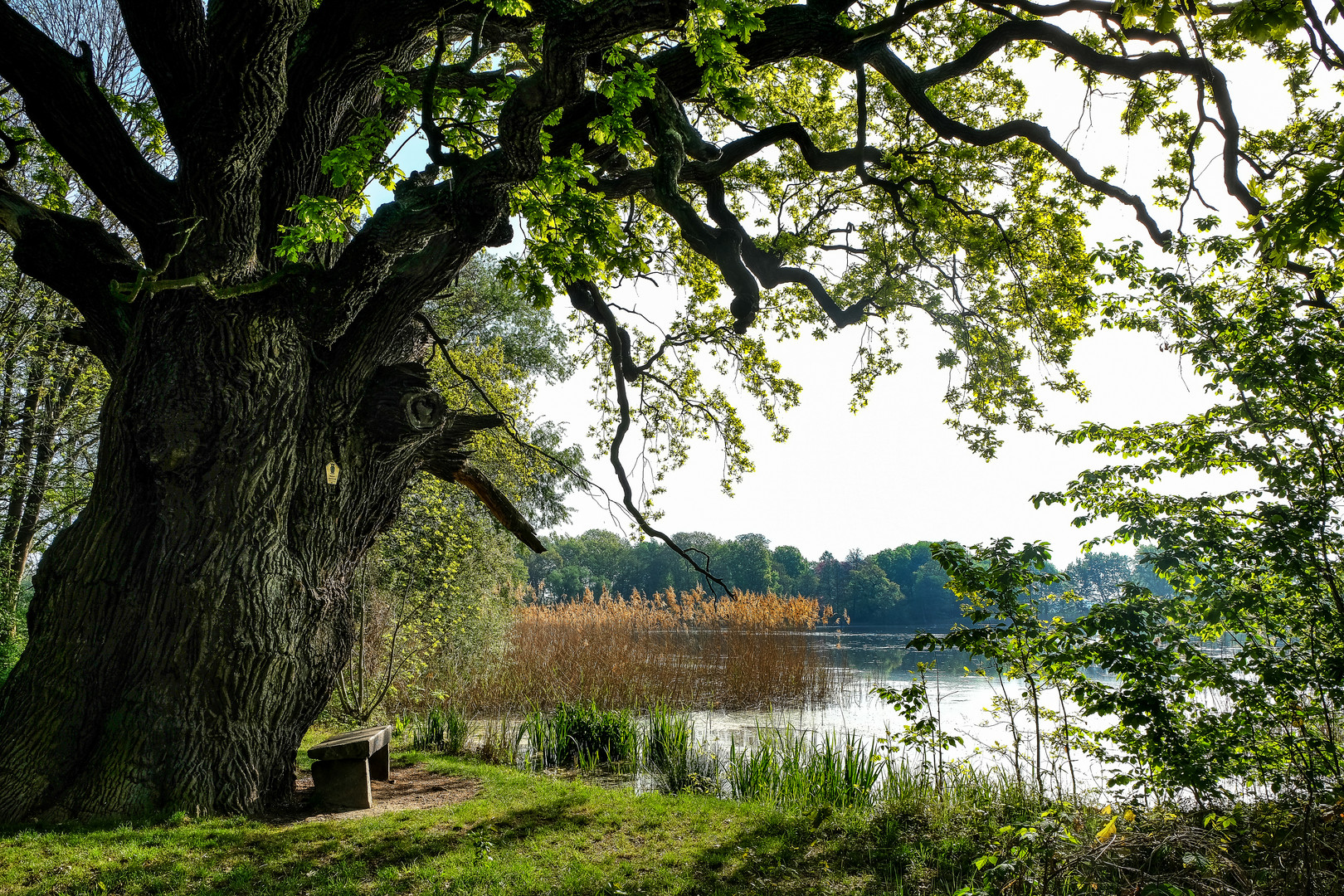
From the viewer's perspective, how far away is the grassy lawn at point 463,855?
10.2 feet

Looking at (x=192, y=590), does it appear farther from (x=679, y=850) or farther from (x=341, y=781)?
(x=679, y=850)

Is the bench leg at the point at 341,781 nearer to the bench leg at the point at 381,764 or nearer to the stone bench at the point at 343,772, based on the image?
the stone bench at the point at 343,772

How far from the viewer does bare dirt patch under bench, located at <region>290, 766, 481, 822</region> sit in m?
4.31

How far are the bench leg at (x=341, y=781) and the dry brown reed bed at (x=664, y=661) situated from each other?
153 inches

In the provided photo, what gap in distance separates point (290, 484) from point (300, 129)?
2392 millimetres

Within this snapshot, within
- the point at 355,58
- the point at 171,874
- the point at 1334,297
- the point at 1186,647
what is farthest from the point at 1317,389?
the point at 355,58

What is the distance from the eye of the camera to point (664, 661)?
1009cm

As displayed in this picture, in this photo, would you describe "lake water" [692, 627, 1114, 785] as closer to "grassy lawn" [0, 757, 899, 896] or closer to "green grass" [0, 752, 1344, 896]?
"green grass" [0, 752, 1344, 896]

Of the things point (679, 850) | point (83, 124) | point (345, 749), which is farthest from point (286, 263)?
point (679, 850)

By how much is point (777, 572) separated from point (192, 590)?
50.5m

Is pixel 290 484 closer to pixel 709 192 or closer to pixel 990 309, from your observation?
pixel 709 192

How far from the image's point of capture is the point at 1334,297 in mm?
3477

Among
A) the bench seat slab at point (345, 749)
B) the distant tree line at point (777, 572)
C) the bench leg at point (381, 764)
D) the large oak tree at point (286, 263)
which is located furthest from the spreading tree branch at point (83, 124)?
the distant tree line at point (777, 572)

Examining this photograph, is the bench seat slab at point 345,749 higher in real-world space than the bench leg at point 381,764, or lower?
higher
